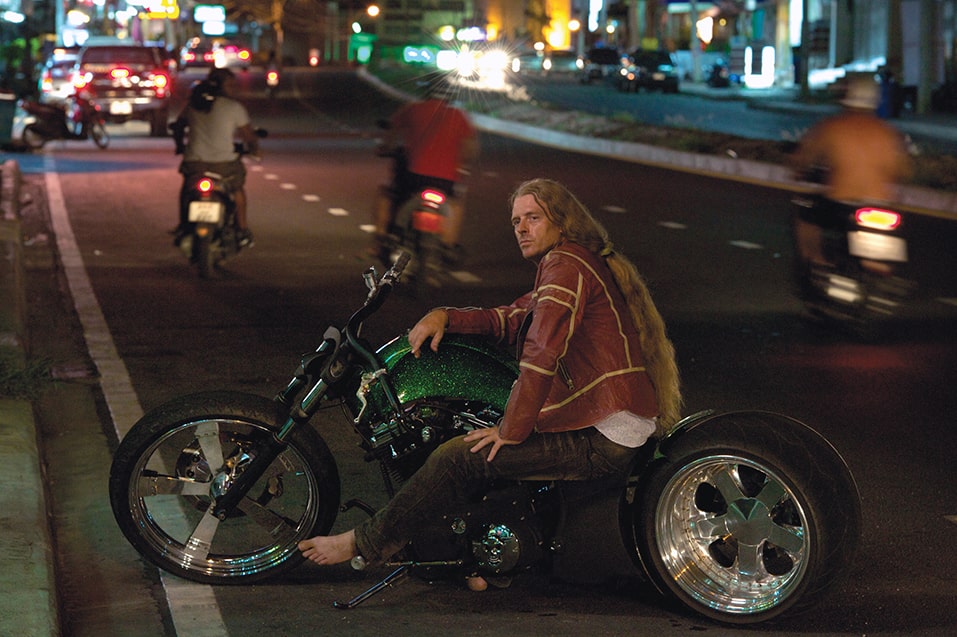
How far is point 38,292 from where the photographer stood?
43.4 ft

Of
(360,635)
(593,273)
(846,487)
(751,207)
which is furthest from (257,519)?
(751,207)

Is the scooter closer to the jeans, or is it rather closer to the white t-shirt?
the white t-shirt

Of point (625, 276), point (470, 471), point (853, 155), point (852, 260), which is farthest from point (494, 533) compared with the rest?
point (853, 155)

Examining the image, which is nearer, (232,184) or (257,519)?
(257,519)

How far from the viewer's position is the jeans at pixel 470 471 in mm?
5367

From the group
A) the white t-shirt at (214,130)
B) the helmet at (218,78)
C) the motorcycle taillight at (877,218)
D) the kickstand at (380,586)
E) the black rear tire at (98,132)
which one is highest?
the helmet at (218,78)

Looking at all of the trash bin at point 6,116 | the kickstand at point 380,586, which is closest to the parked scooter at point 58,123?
the trash bin at point 6,116

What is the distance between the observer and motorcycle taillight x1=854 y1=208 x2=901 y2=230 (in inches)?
430

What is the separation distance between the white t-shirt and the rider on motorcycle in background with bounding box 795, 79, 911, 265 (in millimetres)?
5034

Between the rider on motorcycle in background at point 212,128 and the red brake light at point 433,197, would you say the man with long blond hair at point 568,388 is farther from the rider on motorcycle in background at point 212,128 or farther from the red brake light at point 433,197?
the rider on motorcycle in background at point 212,128

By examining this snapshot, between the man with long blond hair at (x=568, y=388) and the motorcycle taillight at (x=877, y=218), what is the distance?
5.81 metres

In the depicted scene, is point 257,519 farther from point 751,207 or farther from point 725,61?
point 725,61

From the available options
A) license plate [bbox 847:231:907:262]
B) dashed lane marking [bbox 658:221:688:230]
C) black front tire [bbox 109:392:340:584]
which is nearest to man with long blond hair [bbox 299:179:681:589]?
black front tire [bbox 109:392:340:584]

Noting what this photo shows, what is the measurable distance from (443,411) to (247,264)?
952 centimetres
